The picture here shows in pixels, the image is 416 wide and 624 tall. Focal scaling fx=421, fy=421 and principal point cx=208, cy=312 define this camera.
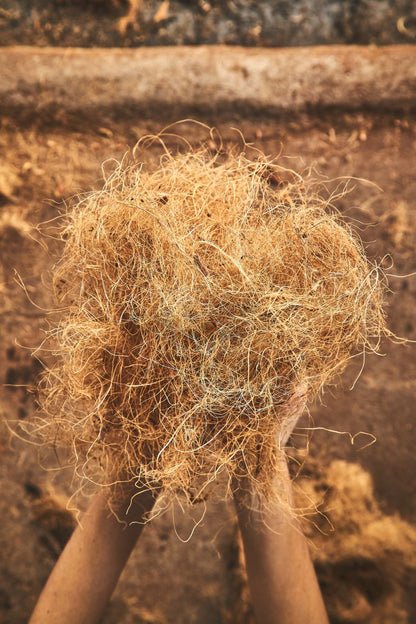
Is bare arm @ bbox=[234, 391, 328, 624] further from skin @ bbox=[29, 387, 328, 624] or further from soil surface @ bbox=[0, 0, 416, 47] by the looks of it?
soil surface @ bbox=[0, 0, 416, 47]

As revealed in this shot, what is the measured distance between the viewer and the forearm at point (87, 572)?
77 cm

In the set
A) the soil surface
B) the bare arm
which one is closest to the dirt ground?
the soil surface

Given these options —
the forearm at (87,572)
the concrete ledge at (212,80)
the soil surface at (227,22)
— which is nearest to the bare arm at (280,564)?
the forearm at (87,572)

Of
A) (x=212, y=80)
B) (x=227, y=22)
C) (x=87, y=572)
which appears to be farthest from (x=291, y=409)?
(x=227, y=22)

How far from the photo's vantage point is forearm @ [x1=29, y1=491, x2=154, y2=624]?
0.77 metres

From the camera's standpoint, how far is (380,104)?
117cm

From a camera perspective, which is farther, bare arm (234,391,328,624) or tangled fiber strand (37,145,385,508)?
bare arm (234,391,328,624)

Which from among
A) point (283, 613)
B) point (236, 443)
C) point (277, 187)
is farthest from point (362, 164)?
point (283, 613)

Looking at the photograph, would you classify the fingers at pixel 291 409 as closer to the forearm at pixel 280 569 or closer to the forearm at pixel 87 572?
the forearm at pixel 280 569

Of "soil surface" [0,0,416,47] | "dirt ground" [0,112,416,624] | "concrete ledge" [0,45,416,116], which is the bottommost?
"dirt ground" [0,112,416,624]

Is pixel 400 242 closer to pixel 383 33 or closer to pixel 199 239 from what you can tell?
pixel 383 33

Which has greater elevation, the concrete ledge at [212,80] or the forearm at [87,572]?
the concrete ledge at [212,80]

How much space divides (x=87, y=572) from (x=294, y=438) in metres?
0.64

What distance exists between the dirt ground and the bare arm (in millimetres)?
388
